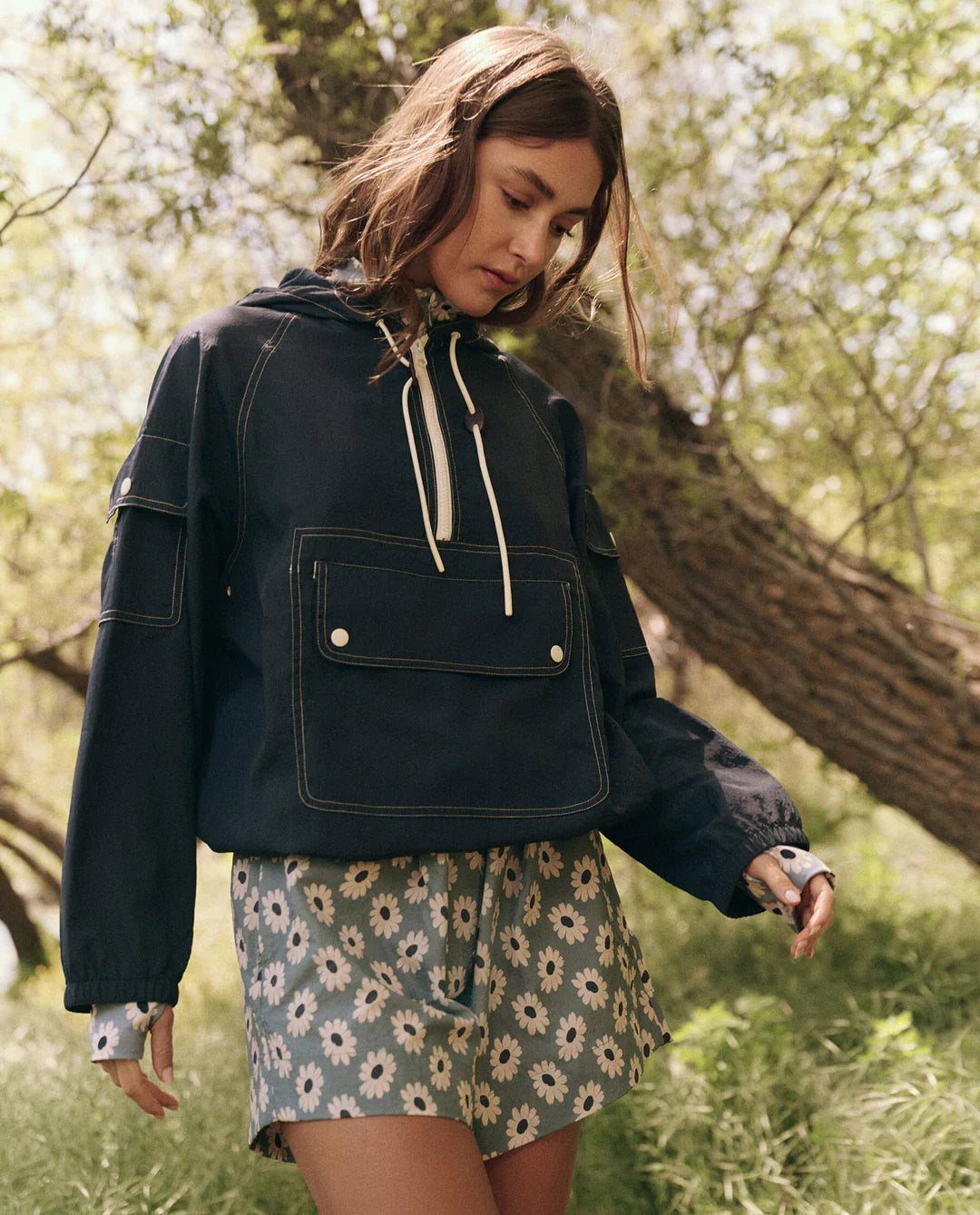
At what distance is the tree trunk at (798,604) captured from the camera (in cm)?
318

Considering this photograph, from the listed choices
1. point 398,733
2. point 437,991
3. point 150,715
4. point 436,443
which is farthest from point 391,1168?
point 436,443

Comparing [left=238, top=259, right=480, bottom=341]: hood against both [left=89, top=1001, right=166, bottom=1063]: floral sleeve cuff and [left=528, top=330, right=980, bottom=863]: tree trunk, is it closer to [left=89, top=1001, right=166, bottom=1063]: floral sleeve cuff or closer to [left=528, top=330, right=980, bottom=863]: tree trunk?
[left=89, top=1001, right=166, bottom=1063]: floral sleeve cuff

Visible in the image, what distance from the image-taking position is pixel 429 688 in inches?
54.2

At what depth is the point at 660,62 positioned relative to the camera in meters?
3.17

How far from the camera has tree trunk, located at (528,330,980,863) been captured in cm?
318

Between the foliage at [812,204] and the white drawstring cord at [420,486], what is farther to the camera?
the foliage at [812,204]

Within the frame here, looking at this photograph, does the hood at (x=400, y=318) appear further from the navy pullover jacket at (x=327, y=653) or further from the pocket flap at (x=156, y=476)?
the pocket flap at (x=156, y=476)

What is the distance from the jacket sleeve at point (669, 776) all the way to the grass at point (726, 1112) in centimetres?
122

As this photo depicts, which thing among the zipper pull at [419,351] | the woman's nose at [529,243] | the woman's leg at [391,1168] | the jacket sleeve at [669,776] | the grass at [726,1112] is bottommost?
the grass at [726,1112]

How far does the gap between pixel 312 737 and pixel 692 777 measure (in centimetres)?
60

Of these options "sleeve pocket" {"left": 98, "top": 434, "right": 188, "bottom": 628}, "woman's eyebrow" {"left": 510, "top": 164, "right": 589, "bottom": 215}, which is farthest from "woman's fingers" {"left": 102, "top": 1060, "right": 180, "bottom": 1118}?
"woman's eyebrow" {"left": 510, "top": 164, "right": 589, "bottom": 215}

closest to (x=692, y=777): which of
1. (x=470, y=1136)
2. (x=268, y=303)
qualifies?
(x=470, y=1136)

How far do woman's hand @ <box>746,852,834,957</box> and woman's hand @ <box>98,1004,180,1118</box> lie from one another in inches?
31.7

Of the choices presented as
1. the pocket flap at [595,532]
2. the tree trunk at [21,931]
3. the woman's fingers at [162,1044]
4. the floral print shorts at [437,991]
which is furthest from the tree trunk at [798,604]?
the tree trunk at [21,931]
